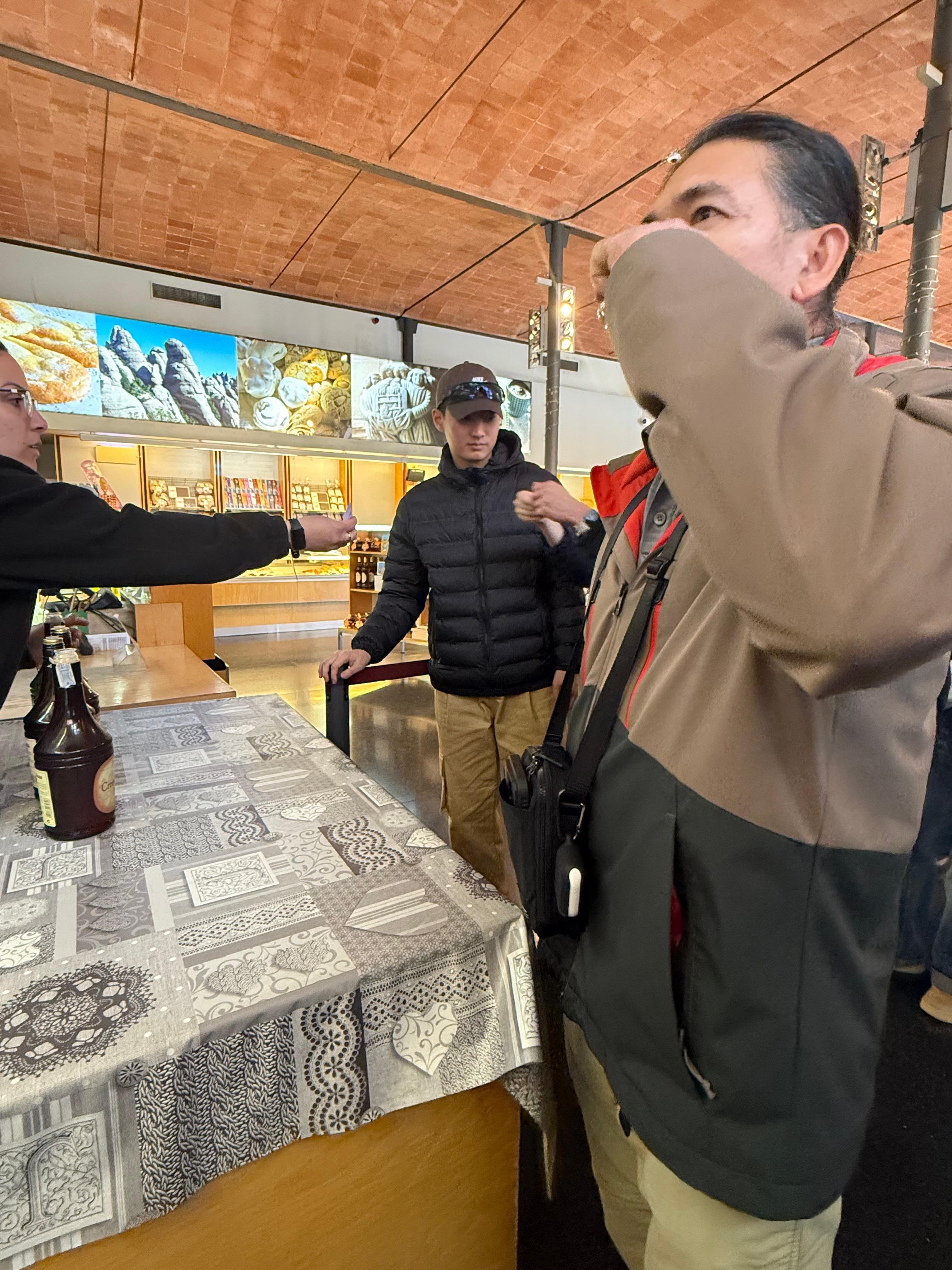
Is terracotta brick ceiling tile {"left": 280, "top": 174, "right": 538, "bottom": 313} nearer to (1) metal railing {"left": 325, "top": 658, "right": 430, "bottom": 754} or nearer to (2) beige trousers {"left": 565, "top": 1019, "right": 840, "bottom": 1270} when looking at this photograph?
(1) metal railing {"left": 325, "top": 658, "right": 430, "bottom": 754}

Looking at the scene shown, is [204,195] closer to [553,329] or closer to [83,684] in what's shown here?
[553,329]

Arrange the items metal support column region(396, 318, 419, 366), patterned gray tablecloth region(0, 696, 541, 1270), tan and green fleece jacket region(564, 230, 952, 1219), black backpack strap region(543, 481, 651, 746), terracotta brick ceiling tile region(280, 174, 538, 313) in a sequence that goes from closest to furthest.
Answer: tan and green fleece jacket region(564, 230, 952, 1219), patterned gray tablecloth region(0, 696, 541, 1270), black backpack strap region(543, 481, 651, 746), terracotta brick ceiling tile region(280, 174, 538, 313), metal support column region(396, 318, 419, 366)

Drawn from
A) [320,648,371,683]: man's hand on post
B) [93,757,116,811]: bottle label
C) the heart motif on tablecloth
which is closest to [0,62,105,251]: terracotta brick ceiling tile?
[320,648,371,683]: man's hand on post

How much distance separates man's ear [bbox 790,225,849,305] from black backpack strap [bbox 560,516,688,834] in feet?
0.93

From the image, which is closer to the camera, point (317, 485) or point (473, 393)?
point (473, 393)

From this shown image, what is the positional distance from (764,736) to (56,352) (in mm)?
8641

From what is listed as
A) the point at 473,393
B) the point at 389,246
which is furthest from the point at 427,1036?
the point at 389,246

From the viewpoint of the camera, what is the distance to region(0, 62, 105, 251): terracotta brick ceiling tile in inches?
181

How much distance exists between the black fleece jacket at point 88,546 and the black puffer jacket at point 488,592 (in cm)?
71

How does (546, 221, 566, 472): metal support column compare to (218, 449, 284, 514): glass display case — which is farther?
(218, 449, 284, 514): glass display case

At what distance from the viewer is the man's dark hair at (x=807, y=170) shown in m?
0.71

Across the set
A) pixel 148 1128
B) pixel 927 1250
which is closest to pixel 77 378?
pixel 148 1128

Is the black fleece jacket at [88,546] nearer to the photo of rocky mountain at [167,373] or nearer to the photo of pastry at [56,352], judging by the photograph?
the photo of pastry at [56,352]

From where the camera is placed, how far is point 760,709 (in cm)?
60
